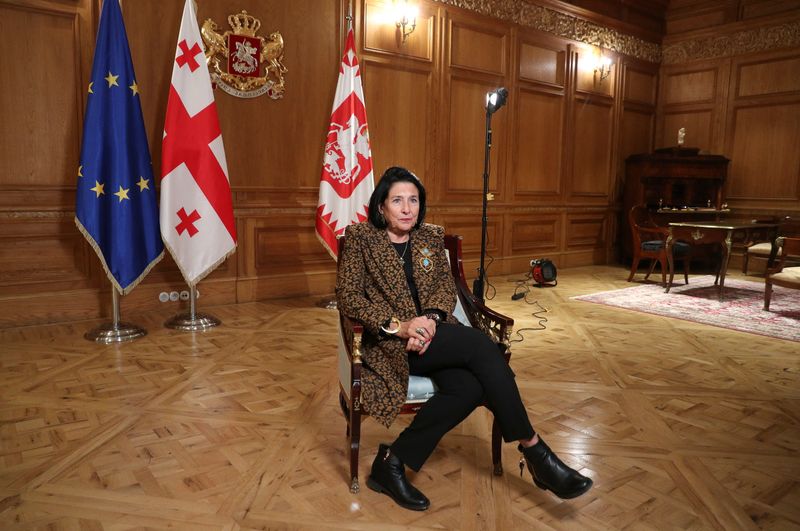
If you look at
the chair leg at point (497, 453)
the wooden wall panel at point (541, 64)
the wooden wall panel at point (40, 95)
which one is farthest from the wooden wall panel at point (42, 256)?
the wooden wall panel at point (541, 64)

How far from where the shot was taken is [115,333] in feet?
12.8

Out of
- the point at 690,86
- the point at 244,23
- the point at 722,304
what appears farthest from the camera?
the point at 690,86

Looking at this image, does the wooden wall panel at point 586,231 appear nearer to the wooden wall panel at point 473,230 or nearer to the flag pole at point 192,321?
the wooden wall panel at point 473,230

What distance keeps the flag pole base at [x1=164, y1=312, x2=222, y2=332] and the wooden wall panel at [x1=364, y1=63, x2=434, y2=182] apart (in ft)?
7.61

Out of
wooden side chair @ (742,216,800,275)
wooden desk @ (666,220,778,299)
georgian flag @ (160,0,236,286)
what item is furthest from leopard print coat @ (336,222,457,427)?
wooden side chair @ (742,216,800,275)

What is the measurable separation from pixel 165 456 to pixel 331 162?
10.3 ft

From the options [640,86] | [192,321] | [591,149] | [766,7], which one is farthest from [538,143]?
[192,321]

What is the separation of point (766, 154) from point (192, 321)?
7777 millimetres

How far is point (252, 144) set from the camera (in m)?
5.04

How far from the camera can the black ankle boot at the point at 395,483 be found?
1.88 metres

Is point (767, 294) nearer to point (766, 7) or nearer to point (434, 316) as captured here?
point (434, 316)

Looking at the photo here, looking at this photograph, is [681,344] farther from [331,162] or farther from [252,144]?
[252,144]

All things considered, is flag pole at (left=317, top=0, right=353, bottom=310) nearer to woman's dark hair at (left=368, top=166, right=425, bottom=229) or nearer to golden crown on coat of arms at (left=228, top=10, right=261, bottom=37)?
golden crown on coat of arms at (left=228, top=10, right=261, bottom=37)

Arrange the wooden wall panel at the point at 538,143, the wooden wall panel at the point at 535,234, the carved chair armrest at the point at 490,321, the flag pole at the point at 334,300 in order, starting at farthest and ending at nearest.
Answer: the wooden wall panel at the point at 535,234 → the wooden wall panel at the point at 538,143 → the flag pole at the point at 334,300 → the carved chair armrest at the point at 490,321
